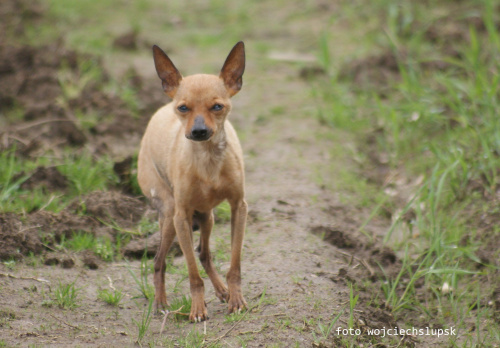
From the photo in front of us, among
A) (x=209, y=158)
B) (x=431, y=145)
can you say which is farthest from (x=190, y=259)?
(x=431, y=145)

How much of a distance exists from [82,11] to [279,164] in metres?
5.82

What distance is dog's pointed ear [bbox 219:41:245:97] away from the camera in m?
4.62

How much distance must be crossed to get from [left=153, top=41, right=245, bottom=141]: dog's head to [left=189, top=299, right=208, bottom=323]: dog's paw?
1.11 metres

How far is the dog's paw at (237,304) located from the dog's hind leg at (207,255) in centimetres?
19

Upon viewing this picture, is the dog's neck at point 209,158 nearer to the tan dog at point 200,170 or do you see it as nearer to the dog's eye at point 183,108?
the tan dog at point 200,170

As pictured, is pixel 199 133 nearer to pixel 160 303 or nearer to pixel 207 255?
pixel 207 255

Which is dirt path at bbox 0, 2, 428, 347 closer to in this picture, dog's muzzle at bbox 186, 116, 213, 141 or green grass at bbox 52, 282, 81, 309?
green grass at bbox 52, 282, 81, 309

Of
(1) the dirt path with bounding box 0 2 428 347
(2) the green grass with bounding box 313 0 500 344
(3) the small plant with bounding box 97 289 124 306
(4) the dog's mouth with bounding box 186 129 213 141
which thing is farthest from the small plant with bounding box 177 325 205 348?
(2) the green grass with bounding box 313 0 500 344

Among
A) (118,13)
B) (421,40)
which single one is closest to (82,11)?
(118,13)

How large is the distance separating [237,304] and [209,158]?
972 mm

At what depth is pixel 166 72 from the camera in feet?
15.2

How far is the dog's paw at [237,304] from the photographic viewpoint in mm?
4598

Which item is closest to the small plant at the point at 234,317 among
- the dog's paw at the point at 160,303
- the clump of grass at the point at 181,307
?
the clump of grass at the point at 181,307

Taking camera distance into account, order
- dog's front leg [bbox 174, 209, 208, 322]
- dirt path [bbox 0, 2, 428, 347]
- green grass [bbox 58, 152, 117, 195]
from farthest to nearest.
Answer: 1. green grass [bbox 58, 152, 117, 195]
2. dog's front leg [bbox 174, 209, 208, 322]
3. dirt path [bbox 0, 2, 428, 347]
